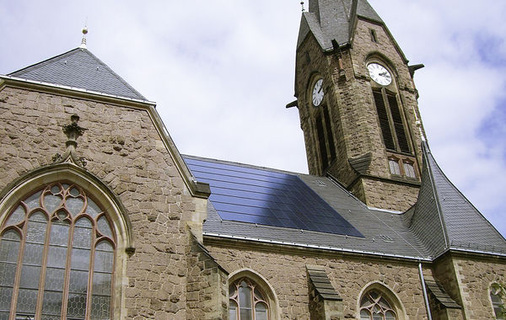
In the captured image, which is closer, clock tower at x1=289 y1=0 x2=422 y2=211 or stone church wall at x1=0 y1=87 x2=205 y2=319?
stone church wall at x1=0 y1=87 x2=205 y2=319

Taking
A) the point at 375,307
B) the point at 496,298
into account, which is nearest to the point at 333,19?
the point at 496,298

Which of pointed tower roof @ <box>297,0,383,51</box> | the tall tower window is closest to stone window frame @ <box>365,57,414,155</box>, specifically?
pointed tower roof @ <box>297,0,383,51</box>

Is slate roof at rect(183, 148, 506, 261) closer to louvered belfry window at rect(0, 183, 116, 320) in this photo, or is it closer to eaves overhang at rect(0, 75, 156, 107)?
louvered belfry window at rect(0, 183, 116, 320)

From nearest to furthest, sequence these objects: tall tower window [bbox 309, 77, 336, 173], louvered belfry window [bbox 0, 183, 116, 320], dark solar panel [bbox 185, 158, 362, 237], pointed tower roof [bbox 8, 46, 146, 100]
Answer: louvered belfry window [bbox 0, 183, 116, 320] → pointed tower roof [bbox 8, 46, 146, 100] → dark solar panel [bbox 185, 158, 362, 237] → tall tower window [bbox 309, 77, 336, 173]

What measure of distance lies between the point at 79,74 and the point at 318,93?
14222 millimetres

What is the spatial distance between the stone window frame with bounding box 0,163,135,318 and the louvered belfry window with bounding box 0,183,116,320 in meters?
0.09

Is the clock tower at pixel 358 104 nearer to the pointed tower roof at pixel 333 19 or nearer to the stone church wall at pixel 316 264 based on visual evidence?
the pointed tower roof at pixel 333 19

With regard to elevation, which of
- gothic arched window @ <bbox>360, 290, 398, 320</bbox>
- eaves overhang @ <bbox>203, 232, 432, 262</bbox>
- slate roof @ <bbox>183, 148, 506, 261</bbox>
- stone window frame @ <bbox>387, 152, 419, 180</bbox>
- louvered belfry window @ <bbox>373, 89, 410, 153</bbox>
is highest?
louvered belfry window @ <bbox>373, 89, 410, 153</bbox>

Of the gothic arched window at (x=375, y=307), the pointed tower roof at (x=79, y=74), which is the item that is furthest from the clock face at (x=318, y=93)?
the pointed tower roof at (x=79, y=74)

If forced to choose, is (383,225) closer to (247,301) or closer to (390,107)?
(247,301)

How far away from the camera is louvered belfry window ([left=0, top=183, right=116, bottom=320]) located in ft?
32.3

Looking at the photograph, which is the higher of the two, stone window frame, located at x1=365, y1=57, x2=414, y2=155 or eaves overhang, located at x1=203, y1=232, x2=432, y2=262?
stone window frame, located at x1=365, y1=57, x2=414, y2=155

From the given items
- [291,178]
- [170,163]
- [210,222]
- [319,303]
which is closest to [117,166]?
[170,163]

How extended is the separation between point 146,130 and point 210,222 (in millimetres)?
2965
